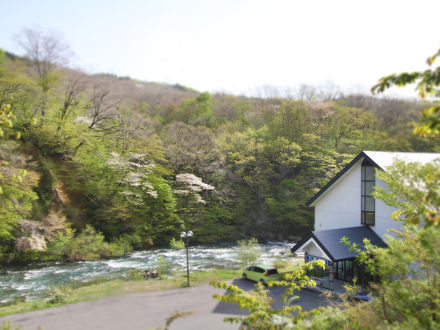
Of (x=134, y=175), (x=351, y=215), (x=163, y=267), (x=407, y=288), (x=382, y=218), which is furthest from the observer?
(x=134, y=175)

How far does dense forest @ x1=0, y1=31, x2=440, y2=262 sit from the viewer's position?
25.5 meters

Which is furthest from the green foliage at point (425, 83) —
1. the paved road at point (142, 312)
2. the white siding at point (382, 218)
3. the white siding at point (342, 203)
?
the white siding at point (342, 203)

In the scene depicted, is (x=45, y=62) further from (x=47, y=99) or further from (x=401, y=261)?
(x=401, y=261)

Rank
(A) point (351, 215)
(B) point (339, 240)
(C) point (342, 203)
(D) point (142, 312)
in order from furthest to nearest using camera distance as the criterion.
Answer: (C) point (342, 203), (A) point (351, 215), (B) point (339, 240), (D) point (142, 312)

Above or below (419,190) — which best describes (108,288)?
below

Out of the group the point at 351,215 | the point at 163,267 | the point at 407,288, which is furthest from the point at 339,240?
the point at 163,267

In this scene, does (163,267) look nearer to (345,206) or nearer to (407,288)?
(345,206)

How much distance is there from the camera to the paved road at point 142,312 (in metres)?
10.8

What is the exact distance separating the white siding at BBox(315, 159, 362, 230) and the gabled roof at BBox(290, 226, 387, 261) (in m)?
0.99

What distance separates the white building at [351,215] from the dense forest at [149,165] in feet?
35.4

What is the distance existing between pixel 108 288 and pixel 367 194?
13.3 m

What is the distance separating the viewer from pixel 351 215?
16.7 meters

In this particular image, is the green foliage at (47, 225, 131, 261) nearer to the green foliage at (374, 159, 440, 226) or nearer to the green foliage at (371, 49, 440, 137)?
the green foliage at (374, 159, 440, 226)

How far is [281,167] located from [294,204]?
13.8ft
